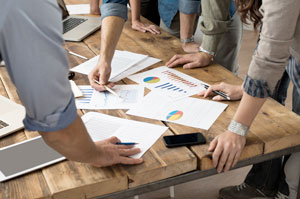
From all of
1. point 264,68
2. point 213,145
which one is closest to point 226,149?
point 213,145

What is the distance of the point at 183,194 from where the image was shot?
2381 mm

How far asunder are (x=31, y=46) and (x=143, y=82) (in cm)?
108

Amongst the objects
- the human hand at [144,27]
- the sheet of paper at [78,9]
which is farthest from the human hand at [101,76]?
the sheet of paper at [78,9]

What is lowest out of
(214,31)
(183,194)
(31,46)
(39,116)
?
(183,194)

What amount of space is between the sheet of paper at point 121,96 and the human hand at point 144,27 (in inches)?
28.7

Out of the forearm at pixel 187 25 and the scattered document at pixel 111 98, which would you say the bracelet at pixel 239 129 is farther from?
the forearm at pixel 187 25

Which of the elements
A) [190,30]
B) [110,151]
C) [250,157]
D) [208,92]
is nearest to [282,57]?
[250,157]

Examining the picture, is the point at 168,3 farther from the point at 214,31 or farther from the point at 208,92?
the point at 208,92

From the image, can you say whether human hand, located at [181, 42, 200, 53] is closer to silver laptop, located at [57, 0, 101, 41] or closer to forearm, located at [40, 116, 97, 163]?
silver laptop, located at [57, 0, 101, 41]

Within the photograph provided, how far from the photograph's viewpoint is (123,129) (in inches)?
57.2

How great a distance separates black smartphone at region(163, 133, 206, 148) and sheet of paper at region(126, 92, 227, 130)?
7 centimetres

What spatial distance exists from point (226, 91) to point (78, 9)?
1.63 m

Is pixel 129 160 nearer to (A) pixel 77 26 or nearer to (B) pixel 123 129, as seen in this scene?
(B) pixel 123 129

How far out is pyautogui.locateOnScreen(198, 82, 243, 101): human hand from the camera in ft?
5.36
